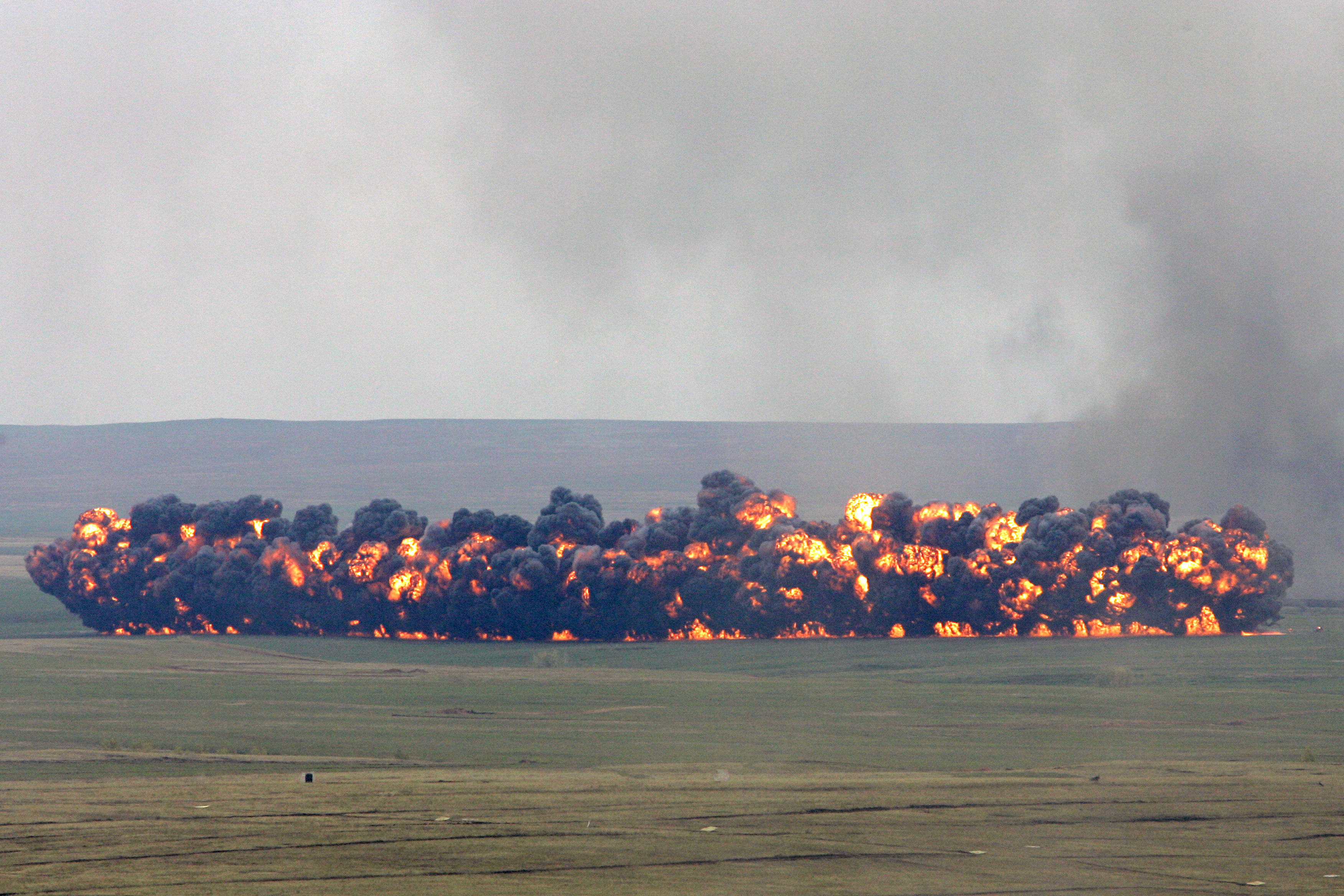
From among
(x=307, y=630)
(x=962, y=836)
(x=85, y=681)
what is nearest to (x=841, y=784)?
(x=962, y=836)

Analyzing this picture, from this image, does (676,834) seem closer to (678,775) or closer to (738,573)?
(678,775)

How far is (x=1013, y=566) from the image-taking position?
449ft

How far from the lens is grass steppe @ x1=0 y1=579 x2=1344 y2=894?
3722cm

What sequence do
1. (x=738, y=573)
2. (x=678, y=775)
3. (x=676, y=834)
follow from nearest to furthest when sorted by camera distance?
(x=676, y=834), (x=678, y=775), (x=738, y=573)

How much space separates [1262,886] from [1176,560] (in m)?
104

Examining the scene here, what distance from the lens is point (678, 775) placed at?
56.4m

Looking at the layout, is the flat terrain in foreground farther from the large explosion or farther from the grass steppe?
the large explosion

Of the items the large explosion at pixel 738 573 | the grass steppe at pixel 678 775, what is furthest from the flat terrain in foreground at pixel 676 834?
the large explosion at pixel 738 573

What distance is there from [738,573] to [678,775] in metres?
83.4

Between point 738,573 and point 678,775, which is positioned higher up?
point 738,573

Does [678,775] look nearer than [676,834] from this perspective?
No

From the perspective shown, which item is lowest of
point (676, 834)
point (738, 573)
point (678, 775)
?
point (676, 834)

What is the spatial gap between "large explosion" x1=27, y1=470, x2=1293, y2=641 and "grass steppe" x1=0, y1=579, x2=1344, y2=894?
1464cm

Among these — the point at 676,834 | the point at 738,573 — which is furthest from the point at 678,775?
the point at 738,573
